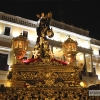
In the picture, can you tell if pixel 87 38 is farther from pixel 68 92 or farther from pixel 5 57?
pixel 68 92

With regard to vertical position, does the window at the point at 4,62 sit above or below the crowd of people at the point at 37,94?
above

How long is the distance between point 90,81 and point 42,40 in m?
16.9

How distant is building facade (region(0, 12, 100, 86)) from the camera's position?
2005cm

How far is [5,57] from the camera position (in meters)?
20.1

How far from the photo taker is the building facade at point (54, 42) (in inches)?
789

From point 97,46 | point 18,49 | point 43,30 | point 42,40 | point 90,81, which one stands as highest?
point 97,46

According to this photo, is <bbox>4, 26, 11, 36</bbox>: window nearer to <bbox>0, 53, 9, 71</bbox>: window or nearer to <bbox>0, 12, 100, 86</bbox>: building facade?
<bbox>0, 12, 100, 86</bbox>: building facade

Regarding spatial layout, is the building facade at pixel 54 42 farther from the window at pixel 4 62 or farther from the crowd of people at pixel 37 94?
the crowd of people at pixel 37 94

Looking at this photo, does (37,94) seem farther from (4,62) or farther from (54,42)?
(54,42)

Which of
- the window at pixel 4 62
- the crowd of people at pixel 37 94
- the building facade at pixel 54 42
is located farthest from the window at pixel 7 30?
the crowd of people at pixel 37 94

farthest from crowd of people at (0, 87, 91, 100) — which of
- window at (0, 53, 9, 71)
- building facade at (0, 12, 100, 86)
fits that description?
window at (0, 53, 9, 71)

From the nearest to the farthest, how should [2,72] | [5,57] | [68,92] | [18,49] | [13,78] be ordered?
[68,92] → [13,78] → [18,49] → [2,72] → [5,57]

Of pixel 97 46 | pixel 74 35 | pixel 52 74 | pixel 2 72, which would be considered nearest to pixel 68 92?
pixel 52 74

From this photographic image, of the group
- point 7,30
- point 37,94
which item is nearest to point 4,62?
point 7,30
